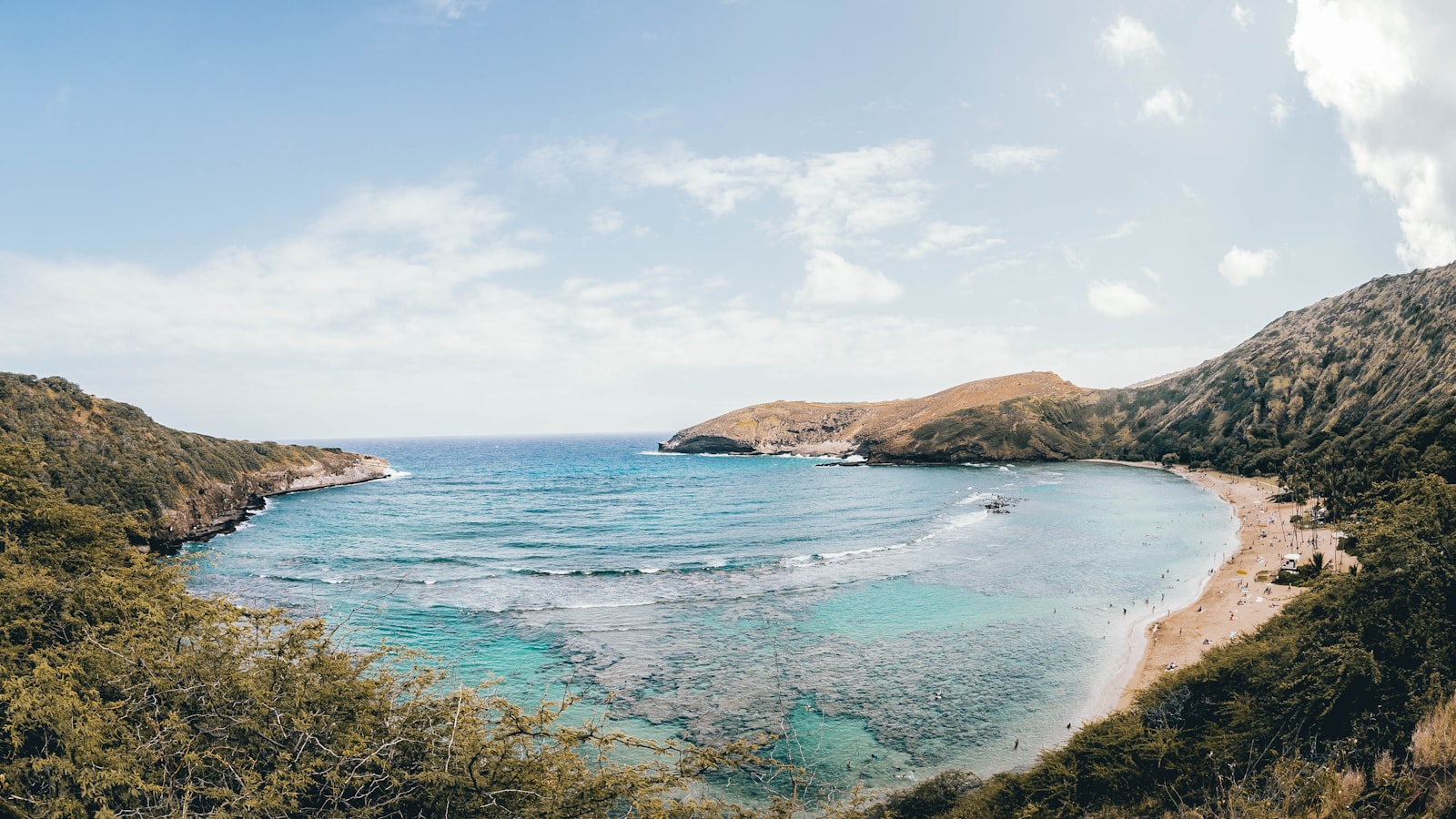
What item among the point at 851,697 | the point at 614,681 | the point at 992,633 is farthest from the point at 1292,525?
the point at 614,681

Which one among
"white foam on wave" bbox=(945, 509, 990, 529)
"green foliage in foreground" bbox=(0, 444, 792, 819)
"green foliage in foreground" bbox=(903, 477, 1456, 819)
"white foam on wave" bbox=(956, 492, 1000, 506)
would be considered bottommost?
"white foam on wave" bbox=(945, 509, 990, 529)

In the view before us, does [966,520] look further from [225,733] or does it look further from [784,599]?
[225,733]

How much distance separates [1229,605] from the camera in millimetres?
42406

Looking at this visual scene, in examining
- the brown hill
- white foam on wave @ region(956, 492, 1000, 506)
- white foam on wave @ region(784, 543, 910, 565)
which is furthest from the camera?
white foam on wave @ region(956, 492, 1000, 506)

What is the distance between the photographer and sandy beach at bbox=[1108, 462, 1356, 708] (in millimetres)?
34447

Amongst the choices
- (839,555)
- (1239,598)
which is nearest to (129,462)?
(839,555)

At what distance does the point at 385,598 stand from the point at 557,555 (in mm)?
16641

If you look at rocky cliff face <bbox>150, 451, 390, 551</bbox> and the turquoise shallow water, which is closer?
the turquoise shallow water

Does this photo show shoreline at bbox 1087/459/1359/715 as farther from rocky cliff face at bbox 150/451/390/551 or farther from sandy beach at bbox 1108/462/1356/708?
rocky cliff face at bbox 150/451/390/551

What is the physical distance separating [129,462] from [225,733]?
69.7m

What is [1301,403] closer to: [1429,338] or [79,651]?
[1429,338]

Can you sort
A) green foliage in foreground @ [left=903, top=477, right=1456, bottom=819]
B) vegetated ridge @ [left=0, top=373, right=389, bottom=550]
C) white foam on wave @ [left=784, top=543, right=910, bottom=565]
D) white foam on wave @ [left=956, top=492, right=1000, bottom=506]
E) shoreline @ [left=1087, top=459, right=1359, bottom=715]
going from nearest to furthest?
green foliage in foreground @ [left=903, top=477, right=1456, bottom=819], shoreline @ [left=1087, top=459, right=1359, bottom=715], vegetated ridge @ [left=0, top=373, right=389, bottom=550], white foam on wave @ [left=784, top=543, right=910, bottom=565], white foam on wave @ [left=956, top=492, right=1000, bottom=506]

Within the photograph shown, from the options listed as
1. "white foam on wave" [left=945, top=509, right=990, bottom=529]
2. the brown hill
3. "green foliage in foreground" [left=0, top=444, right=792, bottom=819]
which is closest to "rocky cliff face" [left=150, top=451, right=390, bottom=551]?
"green foliage in foreground" [left=0, top=444, right=792, bottom=819]

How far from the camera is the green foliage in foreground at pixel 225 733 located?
12.3 meters
